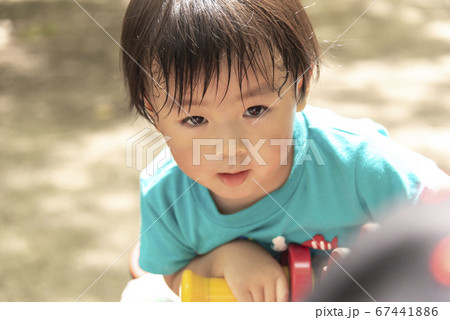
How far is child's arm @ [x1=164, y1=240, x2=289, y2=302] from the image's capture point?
1.02m

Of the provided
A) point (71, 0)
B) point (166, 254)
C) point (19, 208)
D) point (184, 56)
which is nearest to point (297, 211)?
point (166, 254)

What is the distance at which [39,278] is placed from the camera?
1.37 m

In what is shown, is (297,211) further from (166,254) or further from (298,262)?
A: (166,254)

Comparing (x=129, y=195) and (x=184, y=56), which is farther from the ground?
(x=184, y=56)

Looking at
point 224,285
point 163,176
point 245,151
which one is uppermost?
point 245,151

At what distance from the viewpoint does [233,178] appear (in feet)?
3.14

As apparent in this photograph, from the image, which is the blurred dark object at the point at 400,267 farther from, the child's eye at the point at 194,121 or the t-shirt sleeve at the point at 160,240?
the t-shirt sleeve at the point at 160,240

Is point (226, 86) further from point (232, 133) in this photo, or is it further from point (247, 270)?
point (247, 270)

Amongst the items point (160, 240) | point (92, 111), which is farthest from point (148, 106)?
point (92, 111)

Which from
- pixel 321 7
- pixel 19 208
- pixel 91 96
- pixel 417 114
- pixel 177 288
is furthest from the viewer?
pixel 321 7

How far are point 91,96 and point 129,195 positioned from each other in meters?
0.52

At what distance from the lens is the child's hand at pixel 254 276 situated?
3.33 feet

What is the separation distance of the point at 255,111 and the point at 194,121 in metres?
0.09

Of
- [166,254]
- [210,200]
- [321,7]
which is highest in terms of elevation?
[321,7]
